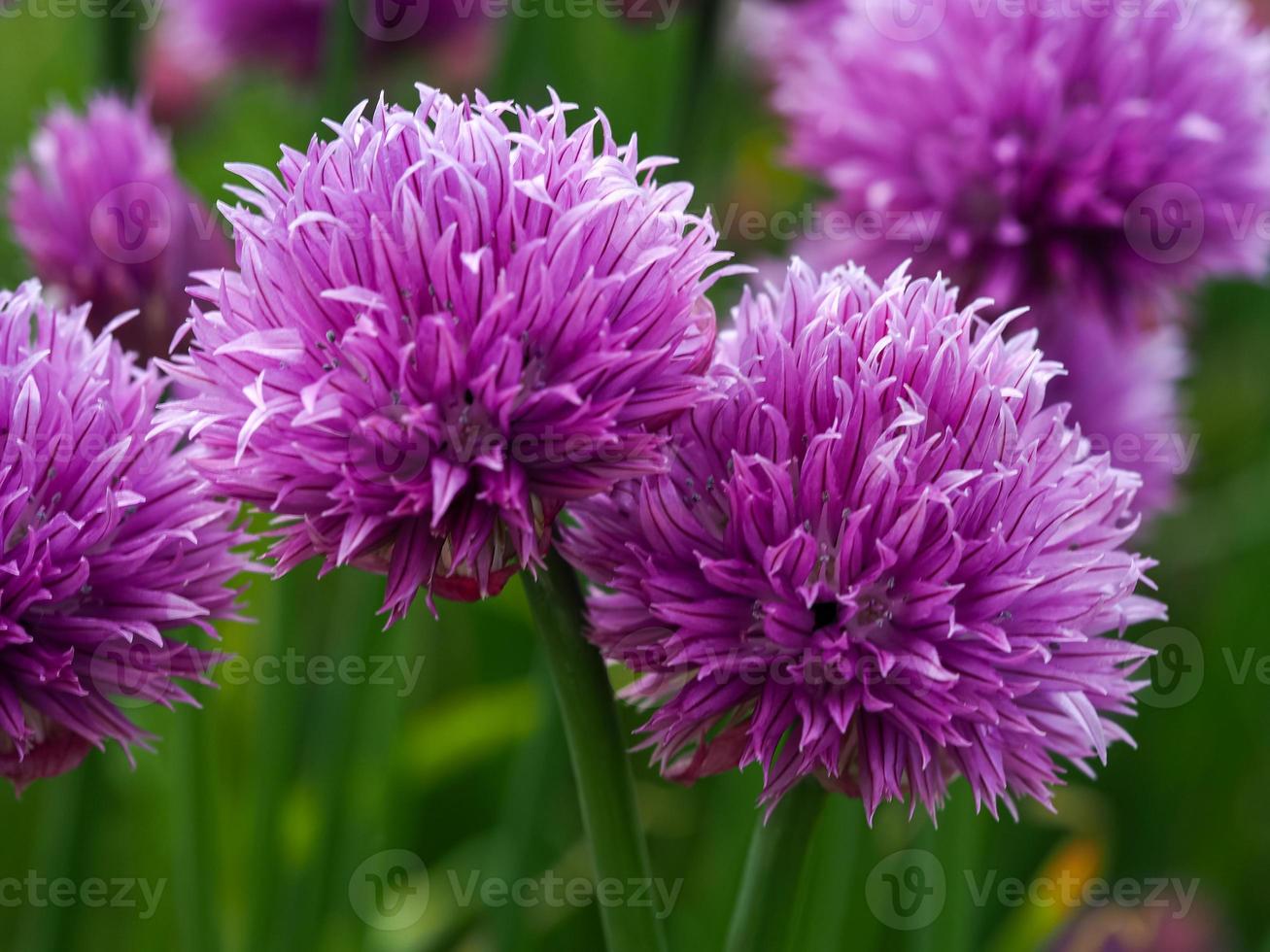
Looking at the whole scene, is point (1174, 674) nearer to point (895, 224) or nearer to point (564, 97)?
point (895, 224)

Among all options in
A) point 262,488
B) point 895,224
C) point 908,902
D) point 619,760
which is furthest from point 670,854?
point 262,488

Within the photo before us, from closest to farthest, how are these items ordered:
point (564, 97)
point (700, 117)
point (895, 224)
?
point (895, 224) < point (700, 117) < point (564, 97)

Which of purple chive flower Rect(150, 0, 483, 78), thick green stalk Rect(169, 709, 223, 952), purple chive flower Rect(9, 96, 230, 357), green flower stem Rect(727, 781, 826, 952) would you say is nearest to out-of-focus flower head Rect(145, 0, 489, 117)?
purple chive flower Rect(150, 0, 483, 78)

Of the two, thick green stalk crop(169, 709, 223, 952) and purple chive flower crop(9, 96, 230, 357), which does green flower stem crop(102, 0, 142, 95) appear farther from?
thick green stalk crop(169, 709, 223, 952)

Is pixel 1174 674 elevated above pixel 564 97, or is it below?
below

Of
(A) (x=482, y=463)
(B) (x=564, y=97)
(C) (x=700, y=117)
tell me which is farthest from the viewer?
(B) (x=564, y=97)

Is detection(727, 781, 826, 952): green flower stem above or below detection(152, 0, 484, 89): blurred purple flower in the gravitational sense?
below

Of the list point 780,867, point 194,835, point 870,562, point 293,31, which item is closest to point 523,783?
point 194,835

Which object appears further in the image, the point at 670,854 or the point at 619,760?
the point at 670,854
